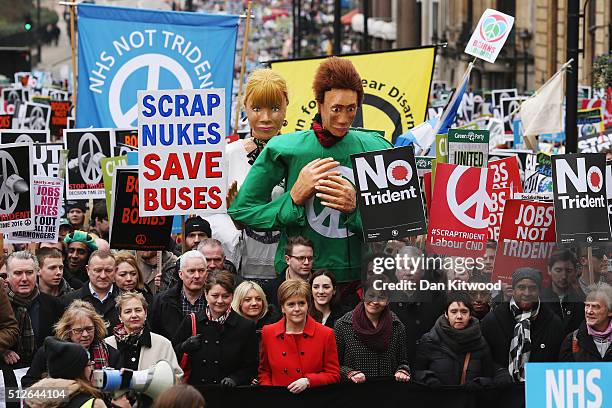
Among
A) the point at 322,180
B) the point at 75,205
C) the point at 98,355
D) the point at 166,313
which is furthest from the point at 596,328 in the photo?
the point at 75,205

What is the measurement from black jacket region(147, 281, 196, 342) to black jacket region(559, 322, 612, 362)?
2.34 m

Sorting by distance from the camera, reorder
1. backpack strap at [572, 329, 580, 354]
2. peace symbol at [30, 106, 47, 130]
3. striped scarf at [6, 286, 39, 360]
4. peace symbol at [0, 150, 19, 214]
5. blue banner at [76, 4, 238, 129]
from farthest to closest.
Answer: peace symbol at [30, 106, 47, 130] < blue banner at [76, 4, 238, 129] < peace symbol at [0, 150, 19, 214] < striped scarf at [6, 286, 39, 360] < backpack strap at [572, 329, 580, 354]

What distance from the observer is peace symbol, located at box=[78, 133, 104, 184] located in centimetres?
1727

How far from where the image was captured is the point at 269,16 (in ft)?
425

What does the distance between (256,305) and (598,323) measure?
2.12 metres

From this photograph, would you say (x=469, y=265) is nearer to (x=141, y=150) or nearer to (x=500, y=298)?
(x=500, y=298)

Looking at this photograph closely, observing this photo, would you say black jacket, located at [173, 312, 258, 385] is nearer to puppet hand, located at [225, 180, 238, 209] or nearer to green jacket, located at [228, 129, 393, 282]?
green jacket, located at [228, 129, 393, 282]

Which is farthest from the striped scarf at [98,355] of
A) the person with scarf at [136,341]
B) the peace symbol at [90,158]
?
the peace symbol at [90,158]

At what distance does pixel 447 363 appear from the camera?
9.73 meters

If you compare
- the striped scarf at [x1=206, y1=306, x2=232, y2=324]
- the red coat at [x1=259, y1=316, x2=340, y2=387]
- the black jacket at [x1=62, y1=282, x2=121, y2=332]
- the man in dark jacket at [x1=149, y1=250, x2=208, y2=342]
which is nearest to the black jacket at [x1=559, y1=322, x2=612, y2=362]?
the red coat at [x1=259, y1=316, x2=340, y2=387]

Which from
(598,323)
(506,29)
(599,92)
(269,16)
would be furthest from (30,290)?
(269,16)

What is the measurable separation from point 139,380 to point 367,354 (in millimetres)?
2126

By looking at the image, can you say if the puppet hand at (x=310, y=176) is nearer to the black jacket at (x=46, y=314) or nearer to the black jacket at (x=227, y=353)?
the black jacket at (x=227, y=353)

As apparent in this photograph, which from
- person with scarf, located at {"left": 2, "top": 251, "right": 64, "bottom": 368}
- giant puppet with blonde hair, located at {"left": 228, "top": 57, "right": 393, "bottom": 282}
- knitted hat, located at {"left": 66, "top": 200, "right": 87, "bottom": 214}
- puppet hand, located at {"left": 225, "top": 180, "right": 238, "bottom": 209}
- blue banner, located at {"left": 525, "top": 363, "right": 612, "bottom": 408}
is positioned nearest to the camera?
blue banner, located at {"left": 525, "top": 363, "right": 612, "bottom": 408}
